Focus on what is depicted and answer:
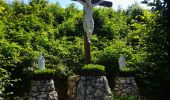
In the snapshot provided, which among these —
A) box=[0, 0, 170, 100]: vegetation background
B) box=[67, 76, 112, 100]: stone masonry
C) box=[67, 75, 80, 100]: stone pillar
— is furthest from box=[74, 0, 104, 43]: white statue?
box=[0, 0, 170, 100]: vegetation background

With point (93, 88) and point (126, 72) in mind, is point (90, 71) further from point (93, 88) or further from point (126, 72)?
point (126, 72)

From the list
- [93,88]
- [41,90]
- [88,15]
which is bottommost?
[41,90]

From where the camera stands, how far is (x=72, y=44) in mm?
13727

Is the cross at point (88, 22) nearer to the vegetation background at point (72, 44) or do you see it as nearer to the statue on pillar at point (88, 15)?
the statue on pillar at point (88, 15)

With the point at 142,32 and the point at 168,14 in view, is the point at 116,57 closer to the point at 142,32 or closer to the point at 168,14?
the point at 142,32

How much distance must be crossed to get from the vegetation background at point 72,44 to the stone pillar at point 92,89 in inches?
49.9

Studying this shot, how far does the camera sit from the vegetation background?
375 inches

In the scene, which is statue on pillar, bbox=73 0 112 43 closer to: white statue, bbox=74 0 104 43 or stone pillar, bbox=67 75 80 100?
white statue, bbox=74 0 104 43

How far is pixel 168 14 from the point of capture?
944 cm

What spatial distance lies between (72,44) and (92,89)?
5047 millimetres

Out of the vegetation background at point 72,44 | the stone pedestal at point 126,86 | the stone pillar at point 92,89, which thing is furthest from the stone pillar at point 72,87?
the stone pedestal at point 126,86

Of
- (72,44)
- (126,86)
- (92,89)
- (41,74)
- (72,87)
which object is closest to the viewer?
(92,89)

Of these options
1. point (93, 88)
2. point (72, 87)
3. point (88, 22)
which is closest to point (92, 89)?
point (93, 88)

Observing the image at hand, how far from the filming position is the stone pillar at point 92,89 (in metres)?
8.87
